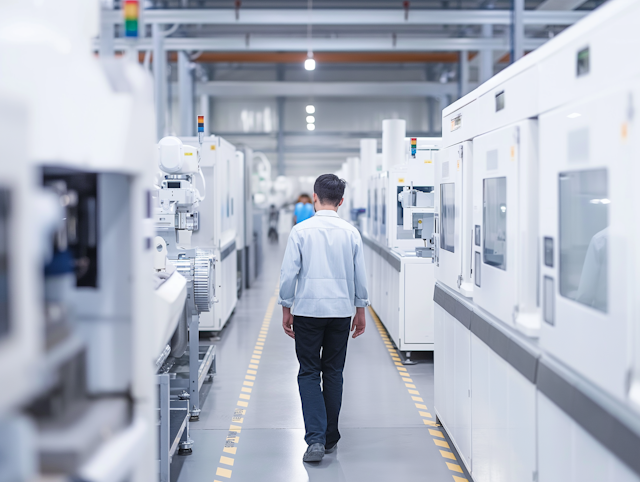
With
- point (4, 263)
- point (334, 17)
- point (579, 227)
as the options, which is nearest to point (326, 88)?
point (334, 17)

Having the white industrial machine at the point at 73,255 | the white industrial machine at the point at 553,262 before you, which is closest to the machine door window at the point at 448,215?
the white industrial machine at the point at 553,262

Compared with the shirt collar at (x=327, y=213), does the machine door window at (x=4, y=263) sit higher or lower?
lower

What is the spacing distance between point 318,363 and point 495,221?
1363 mm

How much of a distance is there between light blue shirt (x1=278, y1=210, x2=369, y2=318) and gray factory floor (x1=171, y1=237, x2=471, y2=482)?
930mm

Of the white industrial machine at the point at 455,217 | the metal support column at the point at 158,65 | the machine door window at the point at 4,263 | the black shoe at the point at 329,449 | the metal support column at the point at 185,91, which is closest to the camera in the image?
the machine door window at the point at 4,263

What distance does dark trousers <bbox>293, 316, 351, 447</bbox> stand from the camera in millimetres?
3369

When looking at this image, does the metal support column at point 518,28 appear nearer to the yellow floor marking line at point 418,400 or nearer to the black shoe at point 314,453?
the yellow floor marking line at point 418,400

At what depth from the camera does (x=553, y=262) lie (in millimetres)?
2025

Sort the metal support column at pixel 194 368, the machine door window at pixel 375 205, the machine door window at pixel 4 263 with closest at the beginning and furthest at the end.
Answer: the machine door window at pixel 4 263 < the metal support column at pixel 194 368 < the machine door window at pixel 375 205

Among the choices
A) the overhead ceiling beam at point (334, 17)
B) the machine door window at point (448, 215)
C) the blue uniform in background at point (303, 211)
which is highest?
the overhead ceiling beam at point (334, 17)

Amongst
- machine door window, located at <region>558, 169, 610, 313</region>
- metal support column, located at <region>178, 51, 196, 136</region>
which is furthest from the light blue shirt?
metal support column, located at <region>178, 51, 196, 136</region>

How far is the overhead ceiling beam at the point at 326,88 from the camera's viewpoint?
1477 cm

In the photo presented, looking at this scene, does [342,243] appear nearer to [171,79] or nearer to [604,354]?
[604,354]

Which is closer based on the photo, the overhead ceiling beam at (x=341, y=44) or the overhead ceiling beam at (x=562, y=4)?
the overhead ceiling beam at (x=562, y=4)
